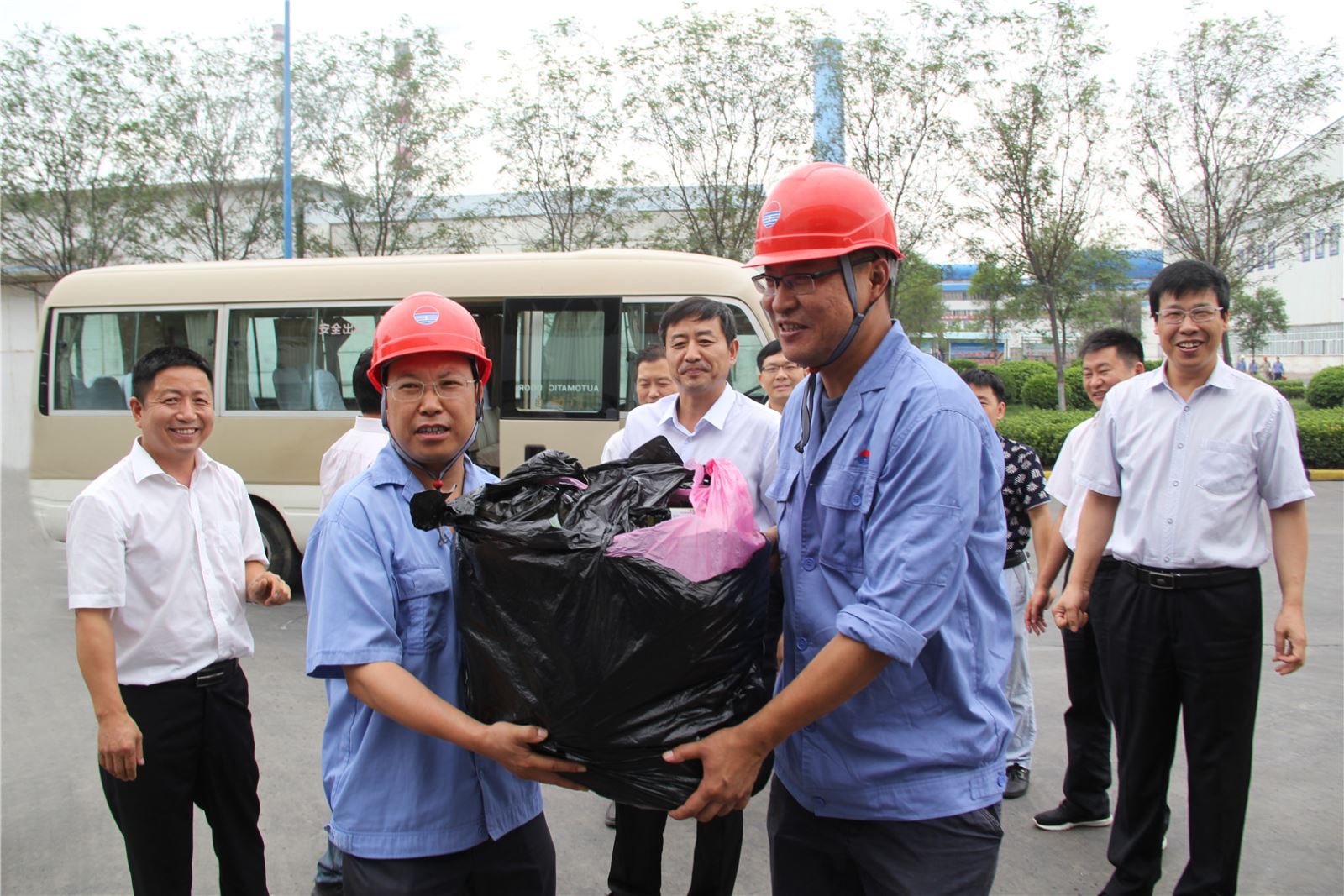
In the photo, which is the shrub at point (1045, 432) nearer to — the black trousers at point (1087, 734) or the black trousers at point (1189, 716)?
the black trousers at point (1087, 734)

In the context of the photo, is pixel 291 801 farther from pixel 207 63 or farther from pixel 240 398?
pixel 207 63

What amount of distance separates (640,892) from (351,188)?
48.0 ft

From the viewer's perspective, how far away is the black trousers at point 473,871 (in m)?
1.70

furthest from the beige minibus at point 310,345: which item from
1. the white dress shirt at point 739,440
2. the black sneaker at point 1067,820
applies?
the black sneaker at point 1067,820

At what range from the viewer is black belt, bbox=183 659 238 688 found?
2.52 metres

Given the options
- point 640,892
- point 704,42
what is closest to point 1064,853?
point 640,892

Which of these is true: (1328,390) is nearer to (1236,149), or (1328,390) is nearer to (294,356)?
(1236,149)

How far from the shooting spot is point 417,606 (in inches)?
67.2

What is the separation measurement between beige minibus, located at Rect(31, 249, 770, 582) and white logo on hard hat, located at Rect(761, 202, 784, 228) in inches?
212

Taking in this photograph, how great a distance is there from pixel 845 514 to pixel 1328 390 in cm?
1941

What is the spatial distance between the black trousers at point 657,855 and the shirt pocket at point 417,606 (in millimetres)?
1378

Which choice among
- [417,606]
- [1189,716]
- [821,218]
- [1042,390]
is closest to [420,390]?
[417,606]

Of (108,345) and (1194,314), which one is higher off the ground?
(1194,314)

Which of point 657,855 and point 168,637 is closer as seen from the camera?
point 168,637
